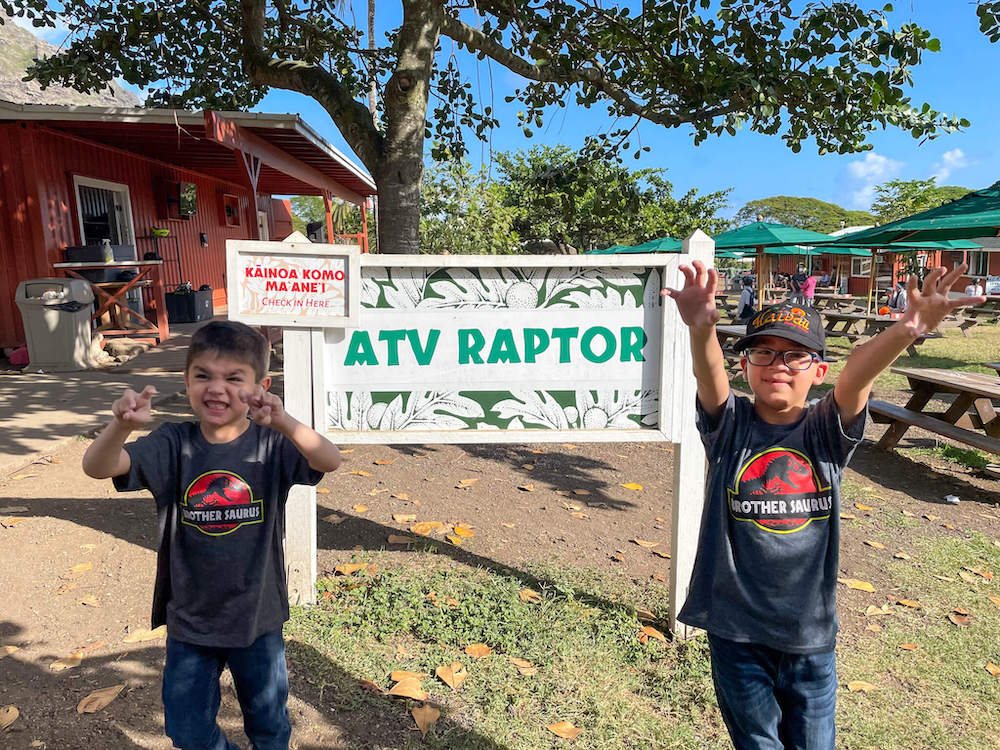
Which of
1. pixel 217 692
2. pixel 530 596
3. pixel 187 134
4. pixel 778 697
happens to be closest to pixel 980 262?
pixel 187 134

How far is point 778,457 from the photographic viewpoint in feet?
5.90

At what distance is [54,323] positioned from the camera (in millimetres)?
8242

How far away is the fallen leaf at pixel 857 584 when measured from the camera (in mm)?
3465

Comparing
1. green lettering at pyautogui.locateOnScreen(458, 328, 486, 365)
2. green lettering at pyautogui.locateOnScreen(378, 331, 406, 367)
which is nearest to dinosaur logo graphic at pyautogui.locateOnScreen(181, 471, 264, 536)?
green lettering at pyautogui.locateOnScreen(378, 331, 406, 367)

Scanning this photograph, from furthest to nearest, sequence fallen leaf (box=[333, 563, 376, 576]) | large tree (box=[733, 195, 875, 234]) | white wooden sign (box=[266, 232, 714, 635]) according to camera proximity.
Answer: large tree (box=[733, 195, 875, 234]) → fallen leaf (box=[333, 563, 376, 576]) → white wooden sign (box=[266, 232, 714, 635])

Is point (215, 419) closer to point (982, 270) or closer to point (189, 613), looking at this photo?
point (189, 613)

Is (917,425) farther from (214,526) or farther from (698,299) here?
(214,526)

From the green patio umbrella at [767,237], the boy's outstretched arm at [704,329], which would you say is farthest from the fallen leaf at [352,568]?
the green patio umbrella at [767,237]

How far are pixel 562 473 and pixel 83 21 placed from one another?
6.97 metres

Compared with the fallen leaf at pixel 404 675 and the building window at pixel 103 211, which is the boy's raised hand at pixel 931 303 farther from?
the building window at pixel 103 211

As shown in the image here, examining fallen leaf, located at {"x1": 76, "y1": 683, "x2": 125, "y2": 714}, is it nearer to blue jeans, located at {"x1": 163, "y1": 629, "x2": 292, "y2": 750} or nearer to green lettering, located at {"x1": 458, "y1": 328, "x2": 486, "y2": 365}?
blue jeans, located at {"x1": 163, "y1": 629, "x2": 292, "y2": 750}

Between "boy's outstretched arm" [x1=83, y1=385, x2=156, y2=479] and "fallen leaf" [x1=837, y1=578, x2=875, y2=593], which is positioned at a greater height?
"boy's outstretched arm" [x1=83, y1=385, x2=156, y2=479]

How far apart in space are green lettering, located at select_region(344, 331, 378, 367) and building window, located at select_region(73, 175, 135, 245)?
918 centimetres

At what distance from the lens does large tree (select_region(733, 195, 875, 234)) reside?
77438mm
